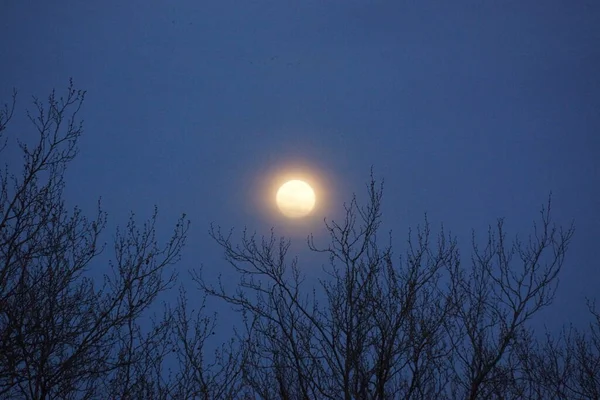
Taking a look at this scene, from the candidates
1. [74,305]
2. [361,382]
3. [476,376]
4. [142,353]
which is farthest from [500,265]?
[74,305]

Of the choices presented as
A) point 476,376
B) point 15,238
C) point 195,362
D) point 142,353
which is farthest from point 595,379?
point 15,238

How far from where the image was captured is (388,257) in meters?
7.56

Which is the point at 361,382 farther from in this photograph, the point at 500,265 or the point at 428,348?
the point at 500,265

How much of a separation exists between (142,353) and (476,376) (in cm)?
512

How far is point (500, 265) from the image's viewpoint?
9234 mm

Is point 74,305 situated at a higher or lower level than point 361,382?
higher

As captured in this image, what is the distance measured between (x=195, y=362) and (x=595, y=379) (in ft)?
28.8

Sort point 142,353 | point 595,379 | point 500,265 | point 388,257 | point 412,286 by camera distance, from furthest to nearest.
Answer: point 595,379
point 500,265
point 142,353
point 388,257
point 412,286

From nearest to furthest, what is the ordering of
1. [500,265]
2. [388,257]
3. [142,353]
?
[388,257] → [142,353] → [500,265]

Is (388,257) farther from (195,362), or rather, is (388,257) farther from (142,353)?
(142,353)

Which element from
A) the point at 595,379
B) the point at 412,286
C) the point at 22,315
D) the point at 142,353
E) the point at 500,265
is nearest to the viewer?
the point at 22,315

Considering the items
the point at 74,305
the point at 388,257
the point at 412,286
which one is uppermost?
the point at 388,257

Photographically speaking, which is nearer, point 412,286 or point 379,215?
point 412,286

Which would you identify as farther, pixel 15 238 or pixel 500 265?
pixel 500 265
